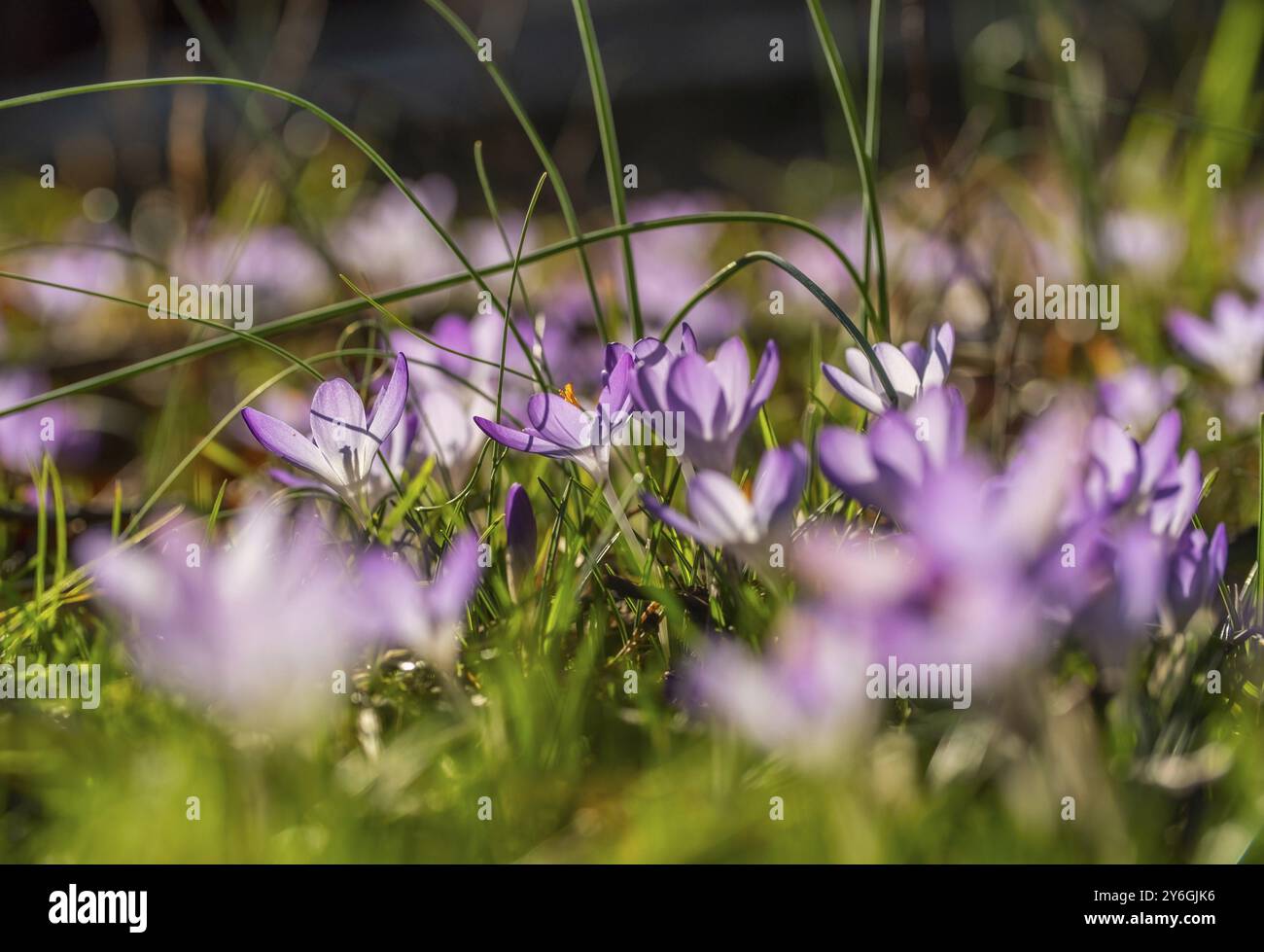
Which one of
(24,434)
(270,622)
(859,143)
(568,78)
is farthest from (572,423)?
(568,78)

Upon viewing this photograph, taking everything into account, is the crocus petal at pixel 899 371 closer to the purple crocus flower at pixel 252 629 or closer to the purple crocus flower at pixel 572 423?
the purple crocus flower at pixel 572 423

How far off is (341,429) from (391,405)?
0.05m

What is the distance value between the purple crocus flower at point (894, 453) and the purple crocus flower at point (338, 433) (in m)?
0.29

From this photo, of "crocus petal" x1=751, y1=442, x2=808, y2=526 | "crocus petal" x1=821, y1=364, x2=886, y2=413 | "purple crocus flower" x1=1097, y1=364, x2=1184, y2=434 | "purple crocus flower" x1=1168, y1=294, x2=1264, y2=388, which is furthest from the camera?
"purple crocus flower" x1=1168, y1=294, x2=1264, y2=388

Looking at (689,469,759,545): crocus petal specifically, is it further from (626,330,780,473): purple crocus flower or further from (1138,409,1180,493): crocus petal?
(1138,409,1180,493): crocus petal

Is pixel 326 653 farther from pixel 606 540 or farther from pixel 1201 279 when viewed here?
pixel 1201 279

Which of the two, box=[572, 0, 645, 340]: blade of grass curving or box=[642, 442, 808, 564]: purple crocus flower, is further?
box=[572, 0, 645, 340]: blade of grass curving

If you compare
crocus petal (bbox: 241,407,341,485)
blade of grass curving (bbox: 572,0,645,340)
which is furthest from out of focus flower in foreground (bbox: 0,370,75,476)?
blade of grass curving (bbox: 572,0,645,340)

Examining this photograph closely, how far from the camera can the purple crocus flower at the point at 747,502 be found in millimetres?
662

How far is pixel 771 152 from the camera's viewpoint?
4.75 meters

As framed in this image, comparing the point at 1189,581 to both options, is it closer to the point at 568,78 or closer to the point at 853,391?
the point at 853,391

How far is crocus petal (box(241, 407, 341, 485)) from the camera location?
2.45 feet

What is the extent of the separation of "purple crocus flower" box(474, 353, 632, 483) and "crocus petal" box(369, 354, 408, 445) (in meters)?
0.06

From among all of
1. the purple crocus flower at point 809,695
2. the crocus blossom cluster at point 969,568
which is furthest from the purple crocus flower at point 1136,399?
the purple crocus flower at point 809,695
